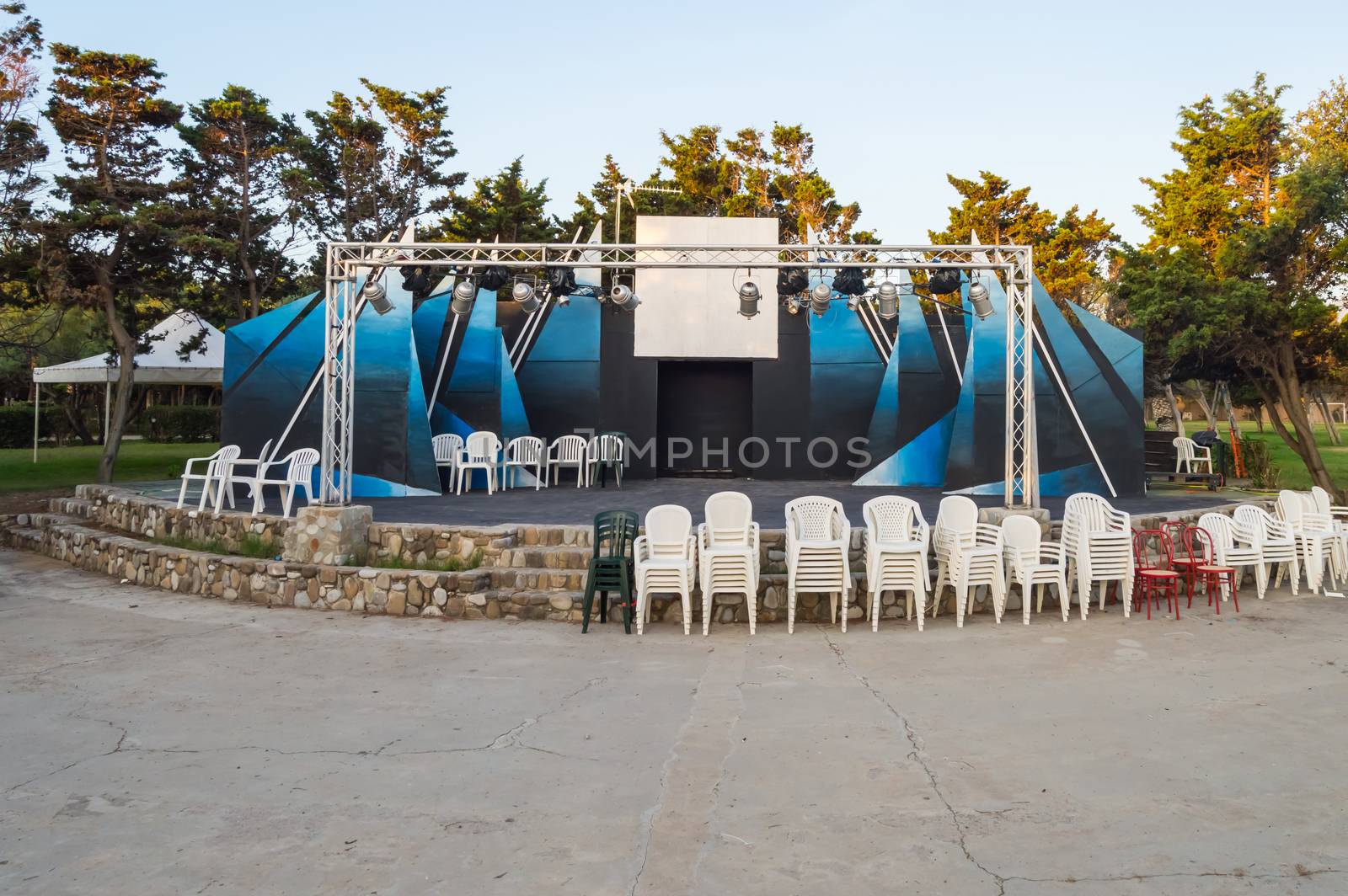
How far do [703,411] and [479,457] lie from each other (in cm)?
476

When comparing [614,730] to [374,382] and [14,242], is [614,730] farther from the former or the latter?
[14,242]

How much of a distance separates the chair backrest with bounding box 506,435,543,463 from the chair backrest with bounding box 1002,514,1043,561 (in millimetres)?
7544

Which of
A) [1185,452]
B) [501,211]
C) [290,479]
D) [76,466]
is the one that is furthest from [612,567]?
[501,211]

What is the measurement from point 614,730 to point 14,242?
568 inches

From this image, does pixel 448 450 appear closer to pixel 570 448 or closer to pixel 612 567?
pixel 570 448

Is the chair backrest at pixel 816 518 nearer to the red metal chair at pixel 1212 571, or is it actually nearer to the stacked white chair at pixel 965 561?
the stacked white chair at pixel 965 561

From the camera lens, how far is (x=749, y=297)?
1024 centimetres

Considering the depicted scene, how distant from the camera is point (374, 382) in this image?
457 inches

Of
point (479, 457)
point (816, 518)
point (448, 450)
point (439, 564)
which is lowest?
point (439, 564)

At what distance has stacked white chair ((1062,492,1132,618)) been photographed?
6.83m

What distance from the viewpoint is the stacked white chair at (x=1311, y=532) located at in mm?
7965

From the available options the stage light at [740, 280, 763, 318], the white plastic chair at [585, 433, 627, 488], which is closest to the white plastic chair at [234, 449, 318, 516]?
the white plastic chair at [585, 433, 627, 488]

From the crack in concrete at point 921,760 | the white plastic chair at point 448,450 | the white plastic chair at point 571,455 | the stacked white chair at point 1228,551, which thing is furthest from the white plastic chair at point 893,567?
the white plastic chair at point 448,450

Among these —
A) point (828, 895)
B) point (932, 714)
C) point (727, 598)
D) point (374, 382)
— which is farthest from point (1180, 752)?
point (374, 382)
